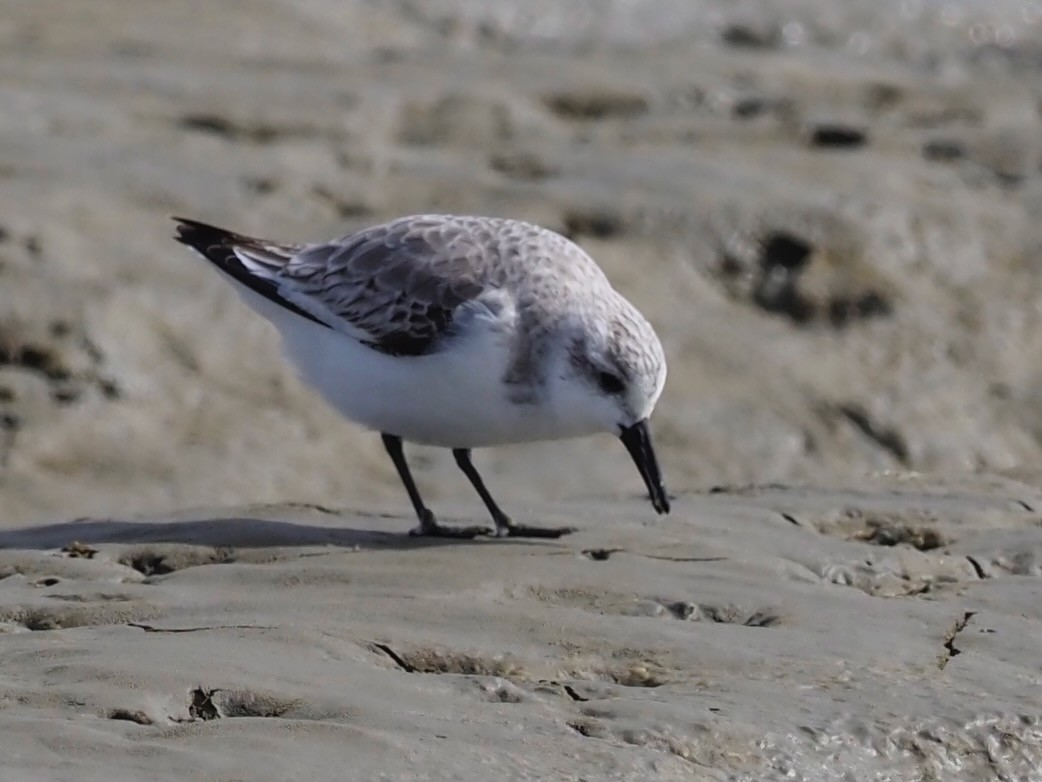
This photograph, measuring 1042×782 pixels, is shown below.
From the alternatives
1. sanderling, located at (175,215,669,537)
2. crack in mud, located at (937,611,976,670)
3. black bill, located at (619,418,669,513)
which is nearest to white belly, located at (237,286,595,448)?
sanderling, located at (175,215,669,537)

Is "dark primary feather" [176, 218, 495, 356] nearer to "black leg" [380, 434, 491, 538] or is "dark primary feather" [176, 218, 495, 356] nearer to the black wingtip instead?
the black wingtip

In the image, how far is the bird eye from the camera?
22.9ft

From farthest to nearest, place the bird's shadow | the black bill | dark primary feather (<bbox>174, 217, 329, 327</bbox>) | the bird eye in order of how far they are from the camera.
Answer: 1. dark primary feather (<bbox>174, 217, 329, 327</bbox>)
2. the black bill
3. the bird eye
4. the bird's shadow

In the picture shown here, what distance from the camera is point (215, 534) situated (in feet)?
21.8

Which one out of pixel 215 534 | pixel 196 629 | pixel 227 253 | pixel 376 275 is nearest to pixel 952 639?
pixel 196 629

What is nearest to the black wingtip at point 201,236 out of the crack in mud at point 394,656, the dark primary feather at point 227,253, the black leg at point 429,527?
the dark primary feather at point 227,253

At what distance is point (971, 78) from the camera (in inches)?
582

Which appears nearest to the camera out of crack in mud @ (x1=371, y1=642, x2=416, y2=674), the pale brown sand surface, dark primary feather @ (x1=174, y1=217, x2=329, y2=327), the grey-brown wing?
the pale brown sand surface

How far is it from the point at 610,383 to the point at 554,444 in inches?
123

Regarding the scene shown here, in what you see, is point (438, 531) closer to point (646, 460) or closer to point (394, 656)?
point (646, 460)

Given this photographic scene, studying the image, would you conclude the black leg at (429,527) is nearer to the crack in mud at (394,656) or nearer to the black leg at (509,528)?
the black leg at (509,528)

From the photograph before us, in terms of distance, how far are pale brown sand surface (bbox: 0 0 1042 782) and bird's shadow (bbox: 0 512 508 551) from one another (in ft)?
0.09

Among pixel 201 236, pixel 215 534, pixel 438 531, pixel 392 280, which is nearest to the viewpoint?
pixel 215 534

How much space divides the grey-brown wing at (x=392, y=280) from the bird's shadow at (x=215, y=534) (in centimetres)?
74
